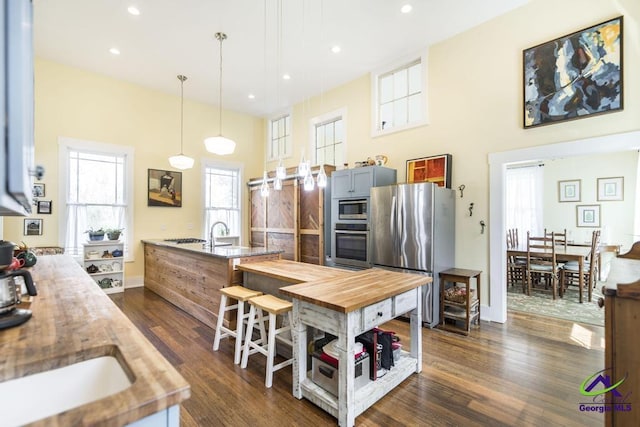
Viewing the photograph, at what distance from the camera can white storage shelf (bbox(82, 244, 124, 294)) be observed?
492 centimetres

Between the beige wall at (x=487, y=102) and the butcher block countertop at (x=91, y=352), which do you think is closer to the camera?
the butcher block countertop at (x=91, y=352)

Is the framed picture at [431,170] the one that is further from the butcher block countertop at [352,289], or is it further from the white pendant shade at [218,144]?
the white pendant shade at [218,144]

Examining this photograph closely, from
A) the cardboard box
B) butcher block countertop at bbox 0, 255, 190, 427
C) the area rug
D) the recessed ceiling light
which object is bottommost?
the area rug

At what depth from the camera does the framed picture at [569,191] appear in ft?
20.6

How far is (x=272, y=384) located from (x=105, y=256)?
432 cm

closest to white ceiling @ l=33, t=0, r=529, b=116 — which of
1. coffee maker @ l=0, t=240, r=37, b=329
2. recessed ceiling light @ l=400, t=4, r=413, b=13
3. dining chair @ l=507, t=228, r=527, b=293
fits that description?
recessed ceiling light @ l=400, t=4, r=413, b=13

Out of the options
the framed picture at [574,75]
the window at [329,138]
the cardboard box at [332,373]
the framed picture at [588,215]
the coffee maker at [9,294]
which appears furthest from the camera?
the framed picture at [588,215]

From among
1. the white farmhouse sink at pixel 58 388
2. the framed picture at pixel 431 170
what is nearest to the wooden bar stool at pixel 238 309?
the white farmhouse sink at pixel 58 388

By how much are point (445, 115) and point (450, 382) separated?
132 inches

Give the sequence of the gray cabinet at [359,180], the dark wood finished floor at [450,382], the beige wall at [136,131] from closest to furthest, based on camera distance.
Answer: the dark wood finished floor at [450,382] → the gray cabinet at [359,180] → the beige wall at [136,131]

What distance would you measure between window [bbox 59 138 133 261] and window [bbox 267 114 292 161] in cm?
294

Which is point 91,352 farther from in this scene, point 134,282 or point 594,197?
point 594,197

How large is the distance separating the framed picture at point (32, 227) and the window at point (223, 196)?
2629mm

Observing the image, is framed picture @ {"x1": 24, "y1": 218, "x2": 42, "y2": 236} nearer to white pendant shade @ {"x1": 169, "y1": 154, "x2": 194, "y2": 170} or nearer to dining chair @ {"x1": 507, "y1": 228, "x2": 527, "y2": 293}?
white pendant shade @ {"x1": 169, "y1": 154, "x2": 194, "y2": 170}
